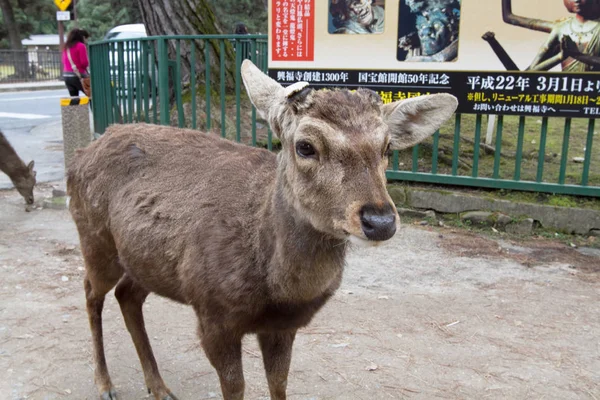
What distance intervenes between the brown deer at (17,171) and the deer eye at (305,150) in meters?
6.54

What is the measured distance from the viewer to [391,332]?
4727 millimetres

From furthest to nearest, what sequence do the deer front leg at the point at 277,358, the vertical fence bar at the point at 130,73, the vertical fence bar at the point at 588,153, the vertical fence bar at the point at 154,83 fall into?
the vertical fence bar at the point at 130,73, the vertical fence bar at the point at 154,83, the vertical fence bar at the point at 588,153, the deer front leg at the point at 277,358

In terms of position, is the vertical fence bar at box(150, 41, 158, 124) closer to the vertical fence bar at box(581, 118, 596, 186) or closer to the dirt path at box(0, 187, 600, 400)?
the dirt path at box(0, 187, 600, 400)

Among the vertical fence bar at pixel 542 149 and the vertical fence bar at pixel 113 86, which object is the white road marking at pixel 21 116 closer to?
the vertical fence bar at pixel 113 86

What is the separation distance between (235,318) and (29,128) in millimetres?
13968

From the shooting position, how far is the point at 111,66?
9156 mm

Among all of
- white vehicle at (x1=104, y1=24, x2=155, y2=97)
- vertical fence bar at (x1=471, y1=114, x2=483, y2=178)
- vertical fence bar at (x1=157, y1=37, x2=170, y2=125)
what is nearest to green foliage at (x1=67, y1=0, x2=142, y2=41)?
white vehicle at (x1=104, y1=24, x2=155, y2=97)

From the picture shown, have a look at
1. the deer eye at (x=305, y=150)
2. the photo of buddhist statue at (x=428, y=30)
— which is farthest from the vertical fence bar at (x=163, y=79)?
the deer eye at (x=305, y=150)

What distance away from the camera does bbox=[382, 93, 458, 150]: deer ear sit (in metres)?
2.96

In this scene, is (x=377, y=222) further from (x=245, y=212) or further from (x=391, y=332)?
(x=391, y=332)

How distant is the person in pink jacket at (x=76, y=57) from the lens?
11688 mm

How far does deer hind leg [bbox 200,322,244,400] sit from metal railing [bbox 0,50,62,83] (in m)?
31.5

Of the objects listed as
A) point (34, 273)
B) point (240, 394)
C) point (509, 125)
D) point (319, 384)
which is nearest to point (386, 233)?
point (240, 394)

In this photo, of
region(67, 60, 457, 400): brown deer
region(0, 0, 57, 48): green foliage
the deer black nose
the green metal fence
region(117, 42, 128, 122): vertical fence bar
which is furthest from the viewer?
region(0, 0, 57, 48): green foliage
